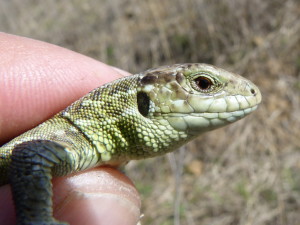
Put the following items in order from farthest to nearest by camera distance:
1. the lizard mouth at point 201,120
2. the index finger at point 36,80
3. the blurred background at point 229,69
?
1. the blurred background at point 229,69
2. the index finger at point 36,80
3. the lizard mouth at point 201,120

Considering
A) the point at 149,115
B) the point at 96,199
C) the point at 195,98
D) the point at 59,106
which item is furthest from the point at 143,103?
the point at 59,106

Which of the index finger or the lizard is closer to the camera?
the lizard

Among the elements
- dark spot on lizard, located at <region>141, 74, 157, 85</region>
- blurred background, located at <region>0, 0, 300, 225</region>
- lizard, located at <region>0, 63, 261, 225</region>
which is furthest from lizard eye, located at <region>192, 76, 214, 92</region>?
blurred background, located at <region>0, 0, 300, 225</region>

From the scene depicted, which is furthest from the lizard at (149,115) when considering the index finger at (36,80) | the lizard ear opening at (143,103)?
the index finger at (36,80)

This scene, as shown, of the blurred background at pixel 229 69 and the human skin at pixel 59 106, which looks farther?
the blurred background at pixel 229 69

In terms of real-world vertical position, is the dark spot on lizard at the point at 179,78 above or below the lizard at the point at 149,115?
above

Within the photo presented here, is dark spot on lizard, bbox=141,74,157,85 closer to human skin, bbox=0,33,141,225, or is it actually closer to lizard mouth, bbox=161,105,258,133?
lizard mouth, bbox=161,105,258,133

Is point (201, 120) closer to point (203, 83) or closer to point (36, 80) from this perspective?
point (203, 83)

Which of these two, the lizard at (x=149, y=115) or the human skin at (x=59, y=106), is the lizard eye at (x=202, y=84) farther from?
the human skin at (x=59, y=106)
